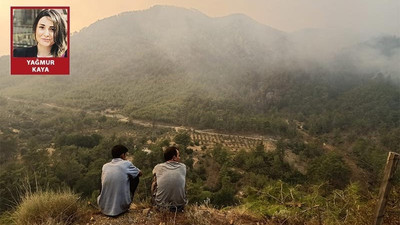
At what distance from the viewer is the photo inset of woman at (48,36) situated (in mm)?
5297

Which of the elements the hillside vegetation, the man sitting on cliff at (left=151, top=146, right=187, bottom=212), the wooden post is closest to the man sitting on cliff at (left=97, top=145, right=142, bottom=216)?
the hillside vegetation

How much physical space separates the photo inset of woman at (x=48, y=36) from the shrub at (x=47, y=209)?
273 centimetres

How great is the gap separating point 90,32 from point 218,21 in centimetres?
5798

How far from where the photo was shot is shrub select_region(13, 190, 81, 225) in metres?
3.42

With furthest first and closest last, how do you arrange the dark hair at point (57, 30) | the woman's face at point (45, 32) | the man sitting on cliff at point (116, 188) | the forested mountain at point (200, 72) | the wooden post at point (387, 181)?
the forested mountain at point (200, 72) → the dark hair at point (57, 30) → the woman's face at point (45, 32) → the man sitting on cliff at point (116, 188) → the wooden post at point (387, 181)

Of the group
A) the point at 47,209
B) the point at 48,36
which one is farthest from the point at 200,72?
the point at 47,209

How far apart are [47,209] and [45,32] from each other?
326 cm

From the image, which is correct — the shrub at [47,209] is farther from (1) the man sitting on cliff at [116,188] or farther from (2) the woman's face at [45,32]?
(2) the woman's face at [45,32]

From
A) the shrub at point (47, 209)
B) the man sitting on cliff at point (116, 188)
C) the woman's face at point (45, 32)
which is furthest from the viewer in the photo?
the woman's face at point (45, 32)

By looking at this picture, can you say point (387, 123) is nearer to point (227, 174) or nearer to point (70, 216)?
point (227, 174)

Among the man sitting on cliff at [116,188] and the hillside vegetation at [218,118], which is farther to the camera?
the hillside vegetation at [218,118]

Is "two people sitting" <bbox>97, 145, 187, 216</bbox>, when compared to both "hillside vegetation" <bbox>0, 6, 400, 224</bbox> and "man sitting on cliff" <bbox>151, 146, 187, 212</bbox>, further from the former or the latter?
"hillside vegetation" <bbox>0, 6, 400, 224</bbox>

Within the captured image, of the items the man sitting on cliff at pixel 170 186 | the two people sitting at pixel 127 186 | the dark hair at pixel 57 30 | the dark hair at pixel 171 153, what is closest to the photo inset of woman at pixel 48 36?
the dark hair at pixel 57 30

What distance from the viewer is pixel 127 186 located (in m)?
3.72
